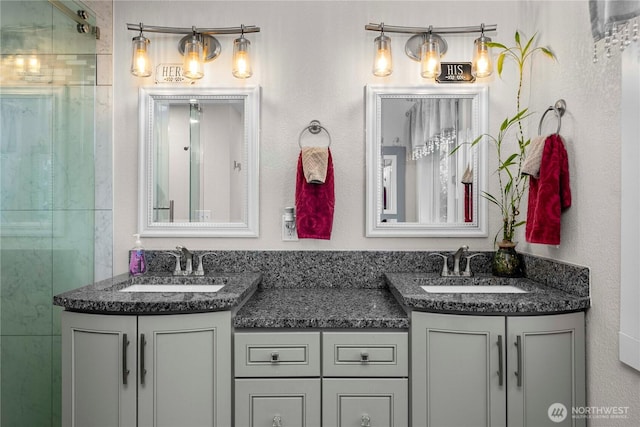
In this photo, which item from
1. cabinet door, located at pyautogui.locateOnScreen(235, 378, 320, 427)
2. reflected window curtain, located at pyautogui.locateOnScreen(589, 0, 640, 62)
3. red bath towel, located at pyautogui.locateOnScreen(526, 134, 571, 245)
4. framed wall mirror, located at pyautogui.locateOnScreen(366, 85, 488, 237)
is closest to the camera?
reflected window curtain, located at pyautogui.locateOnScreen(589, 0, 640, 62)

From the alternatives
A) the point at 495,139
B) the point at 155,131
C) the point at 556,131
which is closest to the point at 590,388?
the point at 556,131

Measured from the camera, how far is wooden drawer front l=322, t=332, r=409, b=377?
58.4 inches

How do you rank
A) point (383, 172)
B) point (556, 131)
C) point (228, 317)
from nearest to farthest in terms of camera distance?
point (228, 317), point (556, 131), point (383, 172)

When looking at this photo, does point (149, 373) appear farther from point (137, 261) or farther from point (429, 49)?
point (429, 49)

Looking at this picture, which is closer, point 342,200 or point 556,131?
point 556,131

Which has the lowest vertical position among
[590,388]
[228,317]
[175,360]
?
[590,388]

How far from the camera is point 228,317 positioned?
1.47m

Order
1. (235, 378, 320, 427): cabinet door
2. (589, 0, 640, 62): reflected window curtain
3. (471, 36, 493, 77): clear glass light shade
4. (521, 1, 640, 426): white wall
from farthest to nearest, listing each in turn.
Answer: (471, 36, 493, 77): clear glass light shade
(235, 378, 320, 427): cabinet door
(521, 1, 640, 426): white wall
(589, 0, 640, 62): reflected window curtain

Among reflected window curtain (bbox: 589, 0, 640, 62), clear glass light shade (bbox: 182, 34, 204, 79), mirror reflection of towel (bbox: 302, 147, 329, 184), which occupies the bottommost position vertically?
mirror reflection of towel (bbox: 302, 147, 329, 184)

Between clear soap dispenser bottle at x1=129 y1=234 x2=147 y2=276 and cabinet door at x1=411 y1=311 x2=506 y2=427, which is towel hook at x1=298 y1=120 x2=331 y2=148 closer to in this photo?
clear soap dispenser bottle at x1=129 y1=234 x2=147 y2=276

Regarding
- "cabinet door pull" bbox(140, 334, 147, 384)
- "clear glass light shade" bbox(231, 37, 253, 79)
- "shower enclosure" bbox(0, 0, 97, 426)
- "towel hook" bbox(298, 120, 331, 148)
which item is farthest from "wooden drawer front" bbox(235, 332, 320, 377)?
"clear glass light shade" bbox(231, 37, 253, 79)

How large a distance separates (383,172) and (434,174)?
0.81ft

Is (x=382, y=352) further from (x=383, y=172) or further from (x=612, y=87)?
(x=612, y=87)

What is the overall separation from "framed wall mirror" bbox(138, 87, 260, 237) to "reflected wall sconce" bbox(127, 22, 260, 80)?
0.11m
